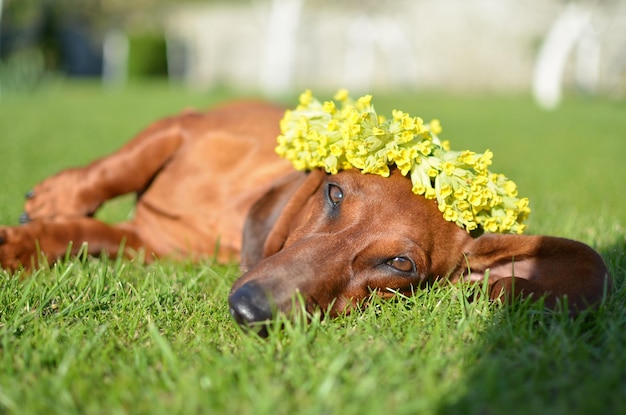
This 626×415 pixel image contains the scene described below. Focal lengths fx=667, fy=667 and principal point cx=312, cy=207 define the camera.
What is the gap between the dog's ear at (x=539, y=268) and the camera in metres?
2.21

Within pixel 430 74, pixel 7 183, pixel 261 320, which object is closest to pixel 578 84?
pixel 430 74

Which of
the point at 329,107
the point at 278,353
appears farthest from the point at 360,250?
the point at 329,107

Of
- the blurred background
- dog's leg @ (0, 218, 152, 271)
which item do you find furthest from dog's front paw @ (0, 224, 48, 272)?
the blurred background

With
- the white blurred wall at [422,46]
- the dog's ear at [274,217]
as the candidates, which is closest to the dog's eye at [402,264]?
the dog's ear at [274,217]

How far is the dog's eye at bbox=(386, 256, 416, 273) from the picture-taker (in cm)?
236

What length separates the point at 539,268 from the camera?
2.42 meters

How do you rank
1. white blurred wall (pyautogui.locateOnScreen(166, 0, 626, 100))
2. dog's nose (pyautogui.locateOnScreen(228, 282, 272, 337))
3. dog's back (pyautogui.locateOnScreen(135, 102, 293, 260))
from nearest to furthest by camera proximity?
dog's nose (pyautogui.locateOnScreen(228, 282, 272, 337)) < dog's back (pyautogui.locateOnScreen(135, 102, 293, 260)) < white blurred wall (pyautogui.locateOnScreen(166, 0, 626, 100))

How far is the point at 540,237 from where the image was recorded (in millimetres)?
2414

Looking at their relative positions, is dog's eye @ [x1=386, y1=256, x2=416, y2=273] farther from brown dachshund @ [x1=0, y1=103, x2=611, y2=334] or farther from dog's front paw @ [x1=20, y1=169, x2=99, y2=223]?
dog's front paw @ [x1=20, y1=169, x2=99, y2=223]

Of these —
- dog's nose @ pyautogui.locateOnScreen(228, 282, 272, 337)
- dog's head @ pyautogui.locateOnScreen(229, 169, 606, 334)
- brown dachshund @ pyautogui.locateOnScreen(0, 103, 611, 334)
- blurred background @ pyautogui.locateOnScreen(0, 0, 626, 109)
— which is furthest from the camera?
blurred background @ pyautogui.locateOnScreen(0, 0, 626, 109)

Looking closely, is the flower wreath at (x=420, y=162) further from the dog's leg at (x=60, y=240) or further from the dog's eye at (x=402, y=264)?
the dog's leg at (x=60, y=240)

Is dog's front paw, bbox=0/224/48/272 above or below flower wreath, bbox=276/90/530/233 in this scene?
below

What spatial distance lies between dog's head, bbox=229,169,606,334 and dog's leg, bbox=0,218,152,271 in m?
0.83

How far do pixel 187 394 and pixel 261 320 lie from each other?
44cm
